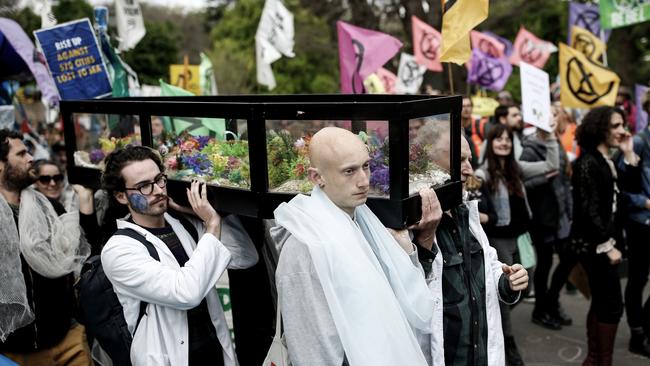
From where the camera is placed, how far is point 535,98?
253 inches

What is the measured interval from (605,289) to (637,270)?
807 mm

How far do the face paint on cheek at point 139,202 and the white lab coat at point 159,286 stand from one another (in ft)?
0.25

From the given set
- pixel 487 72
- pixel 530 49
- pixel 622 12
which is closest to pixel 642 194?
pixel 622 12

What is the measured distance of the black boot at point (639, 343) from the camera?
5145 millimetres

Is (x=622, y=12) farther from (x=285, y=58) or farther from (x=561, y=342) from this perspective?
(x=285, y=58)

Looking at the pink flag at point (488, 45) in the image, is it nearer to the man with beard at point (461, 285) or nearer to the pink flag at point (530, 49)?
the pink flag at point (530, 49)

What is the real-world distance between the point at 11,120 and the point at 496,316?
4.92 meters

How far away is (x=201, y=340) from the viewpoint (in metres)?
2.86

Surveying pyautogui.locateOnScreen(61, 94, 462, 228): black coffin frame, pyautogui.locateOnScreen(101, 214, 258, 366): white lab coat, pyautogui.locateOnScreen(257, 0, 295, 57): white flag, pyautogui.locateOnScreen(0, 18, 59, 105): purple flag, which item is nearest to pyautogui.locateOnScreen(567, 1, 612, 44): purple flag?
pyautogui.locateOnScreen(257, 0, 295, 57): white flag

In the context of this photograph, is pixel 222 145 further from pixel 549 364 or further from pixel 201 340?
pixel 549 364

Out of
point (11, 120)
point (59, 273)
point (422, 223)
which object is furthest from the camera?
point (11, 120)

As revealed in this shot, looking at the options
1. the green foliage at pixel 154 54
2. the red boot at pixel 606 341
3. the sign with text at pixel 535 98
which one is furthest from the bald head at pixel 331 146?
the green foliage at pixel 154 54

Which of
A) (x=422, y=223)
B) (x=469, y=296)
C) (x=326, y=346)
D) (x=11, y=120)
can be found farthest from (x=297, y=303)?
(x=11, y=120)

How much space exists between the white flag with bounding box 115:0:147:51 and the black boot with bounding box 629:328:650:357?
6.26m
